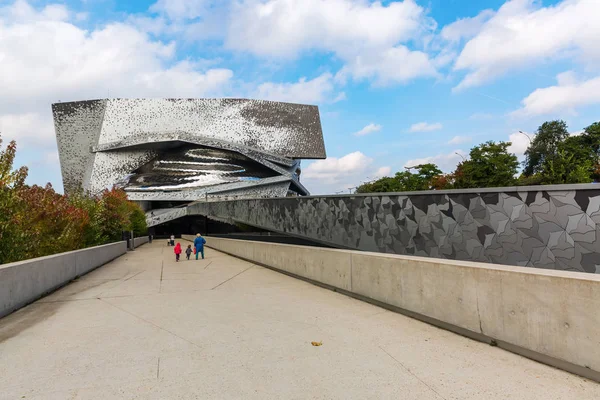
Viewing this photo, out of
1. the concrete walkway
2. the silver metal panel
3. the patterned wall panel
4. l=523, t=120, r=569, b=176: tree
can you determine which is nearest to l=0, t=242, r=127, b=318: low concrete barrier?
the concrete walkway

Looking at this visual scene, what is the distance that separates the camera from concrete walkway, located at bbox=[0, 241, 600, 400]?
348 centimetres

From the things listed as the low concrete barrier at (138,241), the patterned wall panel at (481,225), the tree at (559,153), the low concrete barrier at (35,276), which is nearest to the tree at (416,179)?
the tree at (559,153)

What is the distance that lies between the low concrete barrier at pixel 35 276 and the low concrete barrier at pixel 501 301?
21.5 feet

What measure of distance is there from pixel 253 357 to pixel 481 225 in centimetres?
878

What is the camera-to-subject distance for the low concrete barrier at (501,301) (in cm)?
372

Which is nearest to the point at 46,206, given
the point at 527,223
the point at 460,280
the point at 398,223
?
the point at 398,223

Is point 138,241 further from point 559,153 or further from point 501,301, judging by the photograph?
point 559,153

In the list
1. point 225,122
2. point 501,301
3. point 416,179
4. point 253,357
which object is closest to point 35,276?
point 253,357

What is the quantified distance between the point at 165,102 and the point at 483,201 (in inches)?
2731

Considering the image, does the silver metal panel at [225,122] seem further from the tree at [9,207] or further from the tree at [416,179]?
the tree at [9,207]

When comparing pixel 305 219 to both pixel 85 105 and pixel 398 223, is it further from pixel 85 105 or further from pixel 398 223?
pixel 85 105

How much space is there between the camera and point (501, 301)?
15.0 feet

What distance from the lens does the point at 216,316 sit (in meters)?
6.51

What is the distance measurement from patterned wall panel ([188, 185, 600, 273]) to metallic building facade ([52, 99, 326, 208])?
46.3 metres
